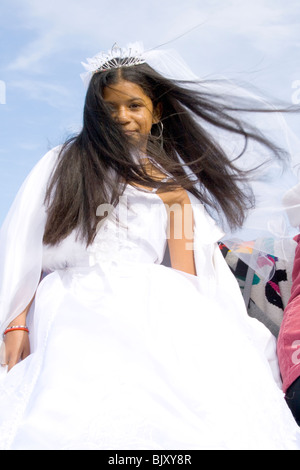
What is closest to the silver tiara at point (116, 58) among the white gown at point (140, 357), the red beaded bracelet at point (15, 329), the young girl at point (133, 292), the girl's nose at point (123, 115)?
the young girl at point (133, 292)

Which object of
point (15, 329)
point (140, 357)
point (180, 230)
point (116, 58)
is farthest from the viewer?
point (116, 58)

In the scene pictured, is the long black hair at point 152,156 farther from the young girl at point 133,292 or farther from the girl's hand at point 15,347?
the girl's hand at point 15,347

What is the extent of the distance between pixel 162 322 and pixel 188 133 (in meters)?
1.09

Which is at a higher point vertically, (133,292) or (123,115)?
(123,115)

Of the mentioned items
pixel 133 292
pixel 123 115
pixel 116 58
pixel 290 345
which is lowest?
pixel 290 345

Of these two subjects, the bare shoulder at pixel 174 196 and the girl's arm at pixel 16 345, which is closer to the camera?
the girl's arm at pixel 16 345

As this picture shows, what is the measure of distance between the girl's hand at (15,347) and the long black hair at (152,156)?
367 millimetres

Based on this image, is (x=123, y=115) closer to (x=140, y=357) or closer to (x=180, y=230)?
(x=180, y=230)

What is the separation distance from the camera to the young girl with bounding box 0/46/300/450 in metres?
1.66

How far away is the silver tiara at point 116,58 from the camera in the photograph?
272cm

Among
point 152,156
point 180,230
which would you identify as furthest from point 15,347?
point 152,156

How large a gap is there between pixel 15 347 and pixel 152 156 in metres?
0.97

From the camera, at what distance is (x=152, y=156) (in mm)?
2627

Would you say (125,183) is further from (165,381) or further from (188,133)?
(165,381)
